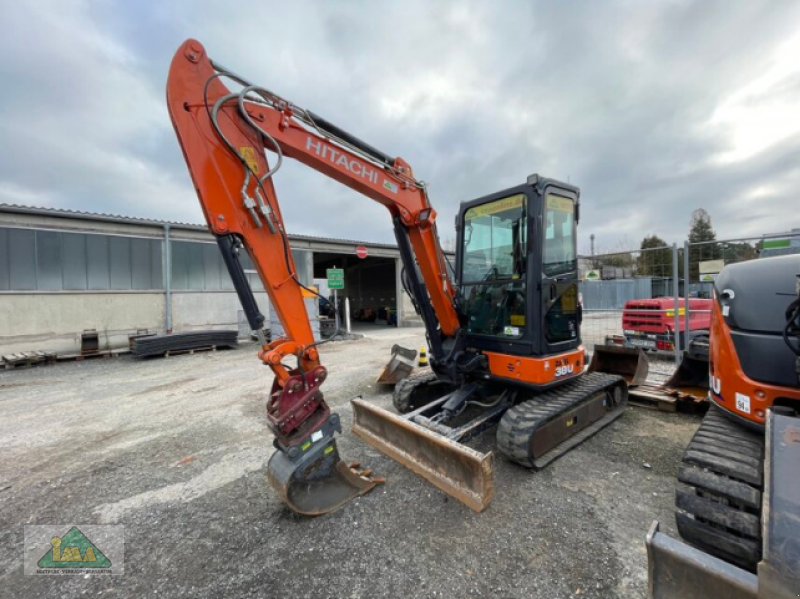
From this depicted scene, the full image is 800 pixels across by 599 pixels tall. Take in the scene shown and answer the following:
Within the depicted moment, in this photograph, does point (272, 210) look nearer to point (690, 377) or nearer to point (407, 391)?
point (407, 391)

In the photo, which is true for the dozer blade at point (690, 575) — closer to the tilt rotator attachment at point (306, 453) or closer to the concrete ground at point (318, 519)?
the concrete ground at point (318, 519)

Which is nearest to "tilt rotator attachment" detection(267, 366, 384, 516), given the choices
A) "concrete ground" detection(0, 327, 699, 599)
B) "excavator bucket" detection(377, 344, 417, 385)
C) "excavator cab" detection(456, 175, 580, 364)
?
"concrete ground" detection(0, 327, 699, 599)

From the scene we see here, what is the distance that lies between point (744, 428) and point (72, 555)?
4.73m

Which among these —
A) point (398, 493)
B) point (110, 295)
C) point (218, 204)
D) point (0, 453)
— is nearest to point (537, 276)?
point (398, 493)

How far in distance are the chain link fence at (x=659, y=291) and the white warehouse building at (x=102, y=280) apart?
11876mm

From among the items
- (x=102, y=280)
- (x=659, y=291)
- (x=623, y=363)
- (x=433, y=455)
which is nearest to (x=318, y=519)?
(x=433, y=455)

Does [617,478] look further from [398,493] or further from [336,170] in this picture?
[336,170]

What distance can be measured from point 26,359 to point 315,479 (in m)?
11.4

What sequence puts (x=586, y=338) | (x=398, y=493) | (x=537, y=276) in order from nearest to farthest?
(x=398, y=493) < (x=537, y=276) < (x=586, y=338)

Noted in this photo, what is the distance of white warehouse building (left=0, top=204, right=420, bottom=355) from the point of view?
986cm

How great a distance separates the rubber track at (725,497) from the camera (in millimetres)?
1833

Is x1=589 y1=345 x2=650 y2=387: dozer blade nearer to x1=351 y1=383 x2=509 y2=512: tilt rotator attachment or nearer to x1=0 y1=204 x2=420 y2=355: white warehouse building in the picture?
x1=351 y1=383 x2=509 y2=512: tilt rotator attachment

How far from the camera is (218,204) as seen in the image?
8.42 ft

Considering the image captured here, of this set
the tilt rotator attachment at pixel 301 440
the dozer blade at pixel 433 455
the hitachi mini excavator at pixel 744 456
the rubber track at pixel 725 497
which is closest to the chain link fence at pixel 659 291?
the hitachi mini excavator at pixel 744 456
